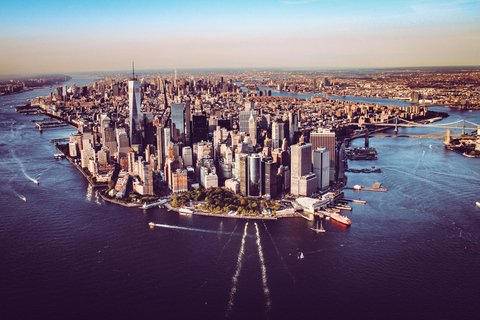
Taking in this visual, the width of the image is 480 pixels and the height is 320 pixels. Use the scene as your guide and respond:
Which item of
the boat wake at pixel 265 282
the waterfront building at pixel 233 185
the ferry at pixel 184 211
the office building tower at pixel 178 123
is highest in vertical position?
the office building tower at pixel 178 123

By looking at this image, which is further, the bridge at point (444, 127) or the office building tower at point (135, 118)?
the bridge at point (444, 127)

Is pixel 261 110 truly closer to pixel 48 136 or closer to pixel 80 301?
pixel 48 136

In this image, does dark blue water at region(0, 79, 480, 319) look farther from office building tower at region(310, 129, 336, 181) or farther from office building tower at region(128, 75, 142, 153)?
office building tower at region(128, 75, 142, 153)

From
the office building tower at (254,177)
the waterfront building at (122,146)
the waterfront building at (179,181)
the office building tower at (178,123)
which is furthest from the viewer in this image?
the office building tower at (178,123)

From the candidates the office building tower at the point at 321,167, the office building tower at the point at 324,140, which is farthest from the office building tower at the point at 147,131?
the office building tower at the point at 321,167

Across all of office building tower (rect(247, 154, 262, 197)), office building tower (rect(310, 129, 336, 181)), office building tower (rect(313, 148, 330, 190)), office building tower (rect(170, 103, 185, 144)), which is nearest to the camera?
office building tower (rect(247, 154, 262, 197))

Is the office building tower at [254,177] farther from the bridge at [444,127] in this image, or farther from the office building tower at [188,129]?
the bridge at [444,127]

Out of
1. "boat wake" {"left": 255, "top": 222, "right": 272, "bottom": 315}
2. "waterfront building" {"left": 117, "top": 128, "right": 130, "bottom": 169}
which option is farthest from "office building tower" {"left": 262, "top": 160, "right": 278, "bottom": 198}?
"waterfront building" {"left": 117, "top": 128, "right": 130, "bottom": 169}
